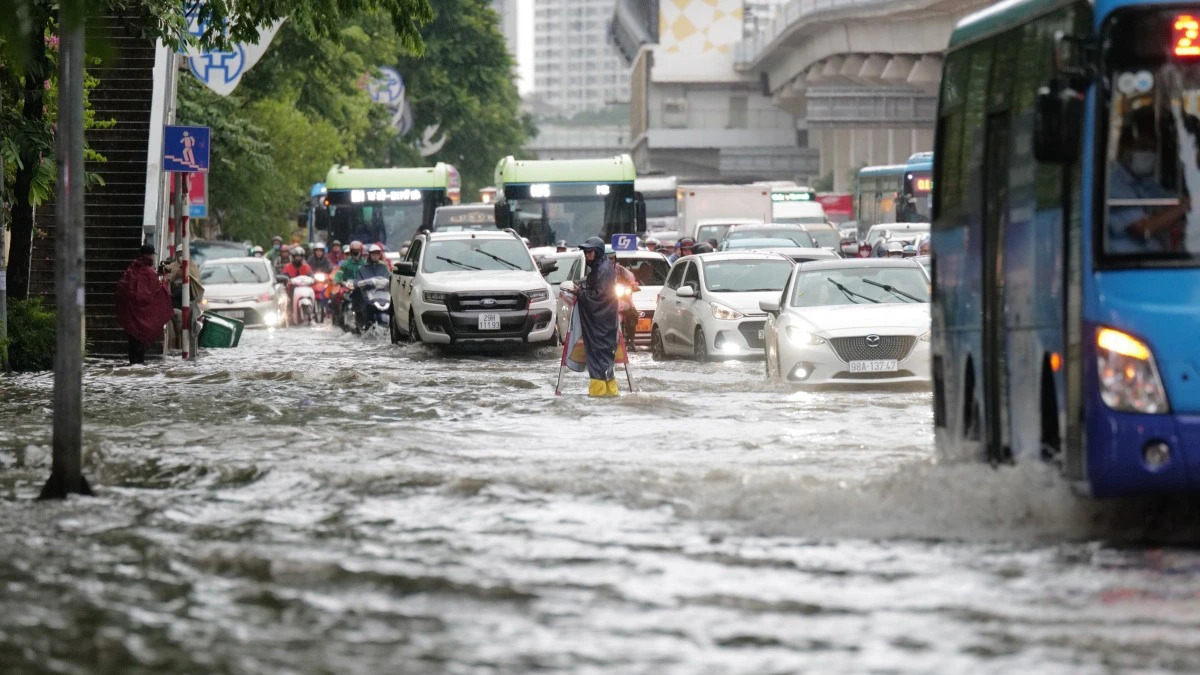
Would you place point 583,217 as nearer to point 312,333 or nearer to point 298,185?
point 312,333

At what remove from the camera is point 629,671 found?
711 cm

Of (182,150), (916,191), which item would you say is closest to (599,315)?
(182,150)

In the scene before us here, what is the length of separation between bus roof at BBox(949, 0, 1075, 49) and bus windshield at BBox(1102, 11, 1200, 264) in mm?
210

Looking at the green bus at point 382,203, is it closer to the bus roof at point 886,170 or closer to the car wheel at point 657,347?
the car wheel at point 657,347

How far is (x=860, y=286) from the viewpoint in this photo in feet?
74.7

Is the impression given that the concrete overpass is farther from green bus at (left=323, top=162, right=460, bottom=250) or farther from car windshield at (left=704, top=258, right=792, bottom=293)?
car windshield at (left=704, top=258, right=792, bottom=293)

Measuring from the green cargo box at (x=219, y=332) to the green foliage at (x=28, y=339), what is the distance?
463cm

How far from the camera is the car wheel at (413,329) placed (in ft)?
102

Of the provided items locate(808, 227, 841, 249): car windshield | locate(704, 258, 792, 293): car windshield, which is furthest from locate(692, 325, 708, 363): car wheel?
locate(808, 227, 841, 249): car windshield

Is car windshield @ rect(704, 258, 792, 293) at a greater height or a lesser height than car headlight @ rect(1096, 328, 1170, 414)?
greater

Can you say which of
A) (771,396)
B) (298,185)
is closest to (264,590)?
(771,396)

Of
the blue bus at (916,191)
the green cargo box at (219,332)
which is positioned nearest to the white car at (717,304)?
the green cargo box at (219,332)

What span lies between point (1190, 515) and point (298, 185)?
50216mm

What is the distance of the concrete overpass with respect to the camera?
78.6 metres
